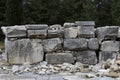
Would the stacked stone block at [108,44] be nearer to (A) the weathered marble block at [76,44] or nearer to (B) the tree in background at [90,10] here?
(A) the weathered marble block at [76,44]

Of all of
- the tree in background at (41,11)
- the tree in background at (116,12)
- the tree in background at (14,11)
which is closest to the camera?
the tree in background at (14,11)

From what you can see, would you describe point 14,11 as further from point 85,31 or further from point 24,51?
point 85,31

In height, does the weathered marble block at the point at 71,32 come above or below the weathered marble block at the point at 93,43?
above

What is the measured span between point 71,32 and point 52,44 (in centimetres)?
46

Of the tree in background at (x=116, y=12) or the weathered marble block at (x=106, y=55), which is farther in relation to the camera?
the tree in background at (x=116, y=12)

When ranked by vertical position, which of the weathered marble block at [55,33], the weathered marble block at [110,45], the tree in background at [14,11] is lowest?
the weathered marble block at [110,45]

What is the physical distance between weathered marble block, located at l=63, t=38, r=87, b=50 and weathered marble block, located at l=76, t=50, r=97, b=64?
124 mm

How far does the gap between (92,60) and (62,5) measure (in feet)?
43.1

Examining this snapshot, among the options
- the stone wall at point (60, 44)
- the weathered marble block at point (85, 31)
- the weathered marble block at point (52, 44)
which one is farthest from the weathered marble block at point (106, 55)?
the weathered marble block at point (52, 44)

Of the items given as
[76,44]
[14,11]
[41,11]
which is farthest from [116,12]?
[76,44]

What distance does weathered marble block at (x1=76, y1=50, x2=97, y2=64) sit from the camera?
267 inches

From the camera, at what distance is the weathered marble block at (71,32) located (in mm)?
6699

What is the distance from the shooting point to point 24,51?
21.9 feet

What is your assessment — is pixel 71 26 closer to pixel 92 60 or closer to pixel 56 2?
pixel 92 60
